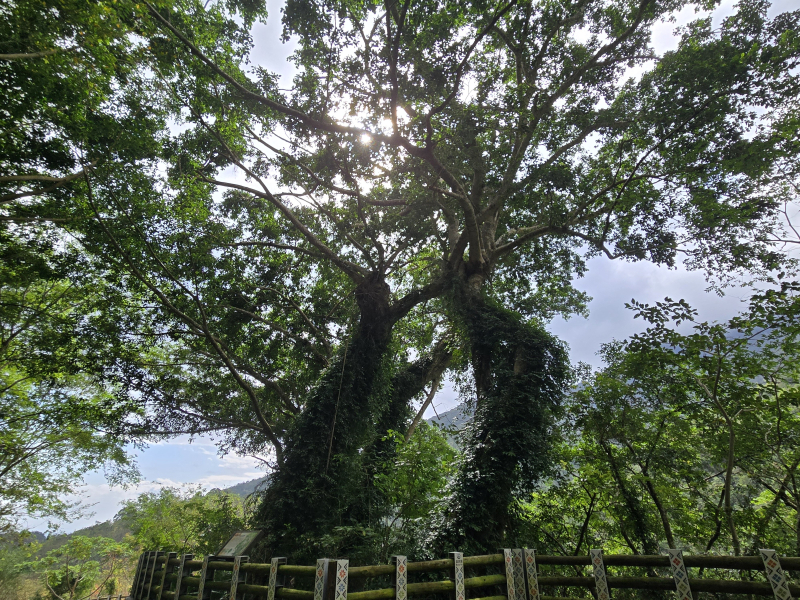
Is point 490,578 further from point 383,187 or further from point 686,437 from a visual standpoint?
point 383,187

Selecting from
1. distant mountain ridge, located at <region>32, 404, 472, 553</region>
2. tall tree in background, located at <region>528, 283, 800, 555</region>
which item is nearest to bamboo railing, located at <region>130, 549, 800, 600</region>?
tall tree in background, located at <region>528, 283, 800, 555</region>

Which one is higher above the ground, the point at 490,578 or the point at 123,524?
the point at 490,578

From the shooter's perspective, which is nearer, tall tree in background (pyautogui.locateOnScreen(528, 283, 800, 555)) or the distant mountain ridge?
tall tree in background (pyautogui.locateOnScreen(528, 283, 800, 555))

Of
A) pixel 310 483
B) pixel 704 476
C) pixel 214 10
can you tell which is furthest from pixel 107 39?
pixel 704 476

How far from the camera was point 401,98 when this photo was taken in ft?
21.2

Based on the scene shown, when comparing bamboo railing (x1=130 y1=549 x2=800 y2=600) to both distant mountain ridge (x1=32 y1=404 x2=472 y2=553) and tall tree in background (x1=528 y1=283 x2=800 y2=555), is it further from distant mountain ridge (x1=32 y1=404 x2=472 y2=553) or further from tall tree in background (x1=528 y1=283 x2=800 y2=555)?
distant mountain ridge (x1=32 y1=404 x2=472 y2=553)

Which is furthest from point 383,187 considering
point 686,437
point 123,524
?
point 123,524

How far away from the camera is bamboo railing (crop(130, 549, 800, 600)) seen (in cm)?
291

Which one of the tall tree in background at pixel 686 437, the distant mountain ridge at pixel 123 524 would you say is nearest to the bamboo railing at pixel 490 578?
the tall tree in background at pixel 686 437

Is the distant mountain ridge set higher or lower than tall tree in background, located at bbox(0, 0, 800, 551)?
lower

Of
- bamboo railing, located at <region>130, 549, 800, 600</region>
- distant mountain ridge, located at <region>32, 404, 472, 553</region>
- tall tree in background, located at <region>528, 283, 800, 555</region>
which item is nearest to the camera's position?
bamboo railing, located at <region>130, 549, 800, 600</region>

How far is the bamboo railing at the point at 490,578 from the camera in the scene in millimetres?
2906

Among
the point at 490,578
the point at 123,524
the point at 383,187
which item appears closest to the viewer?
the point at 490,578

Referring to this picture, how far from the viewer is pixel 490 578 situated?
3.83 metres
